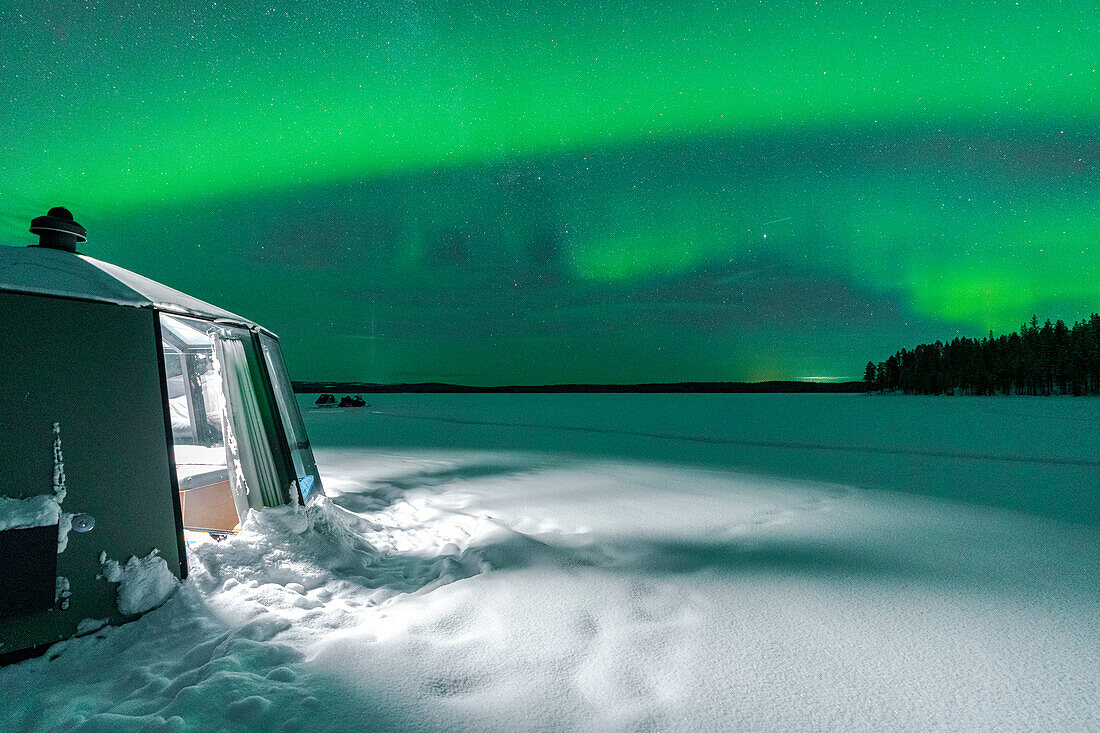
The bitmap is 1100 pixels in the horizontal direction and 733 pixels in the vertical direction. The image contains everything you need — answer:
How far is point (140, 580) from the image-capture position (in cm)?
350

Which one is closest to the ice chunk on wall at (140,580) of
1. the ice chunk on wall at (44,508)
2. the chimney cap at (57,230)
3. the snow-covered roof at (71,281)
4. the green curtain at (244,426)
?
the ice chunk on wall at (44,508)

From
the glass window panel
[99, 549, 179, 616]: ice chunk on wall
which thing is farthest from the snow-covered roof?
[99, 549, 179, 616]: ice chunk on wall

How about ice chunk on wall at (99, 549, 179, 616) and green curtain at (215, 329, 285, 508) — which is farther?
green curtain at (215, 329, 285, 508)

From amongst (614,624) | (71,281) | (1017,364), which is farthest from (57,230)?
(1017,364)

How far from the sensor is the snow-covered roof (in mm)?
3252

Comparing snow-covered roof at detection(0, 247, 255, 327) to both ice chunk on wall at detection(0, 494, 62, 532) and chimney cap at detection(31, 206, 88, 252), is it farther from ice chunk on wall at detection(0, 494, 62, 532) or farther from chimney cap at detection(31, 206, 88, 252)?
ice chunk on wall at detection(0, 494, 62, 532)

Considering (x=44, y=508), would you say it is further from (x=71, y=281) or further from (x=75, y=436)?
(x=71, y=281)

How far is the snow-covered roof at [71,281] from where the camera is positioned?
10.7 feet

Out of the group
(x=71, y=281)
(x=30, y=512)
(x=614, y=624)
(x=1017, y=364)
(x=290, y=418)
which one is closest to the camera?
(x=30, y=512)

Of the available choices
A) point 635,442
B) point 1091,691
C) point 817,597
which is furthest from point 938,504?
point 635,442

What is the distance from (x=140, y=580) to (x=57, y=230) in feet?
10.1

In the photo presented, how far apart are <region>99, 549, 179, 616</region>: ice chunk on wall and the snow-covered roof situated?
1.70m

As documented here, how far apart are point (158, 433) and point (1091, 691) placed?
5.87 meters

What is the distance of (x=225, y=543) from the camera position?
4406 mm
